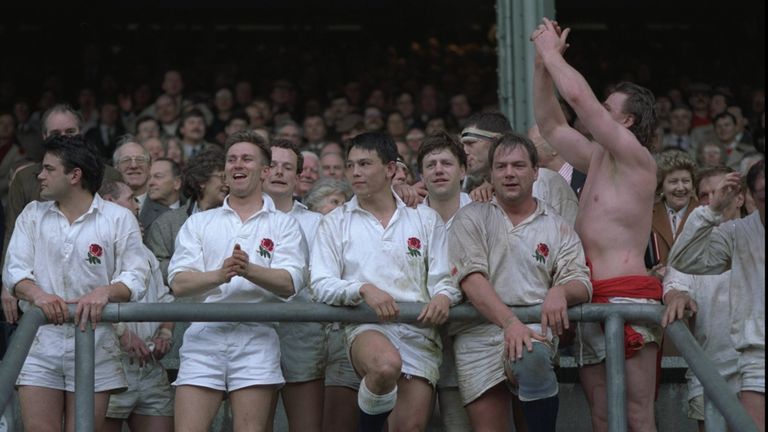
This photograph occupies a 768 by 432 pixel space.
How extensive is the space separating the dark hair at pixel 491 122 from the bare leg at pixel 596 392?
173 cm

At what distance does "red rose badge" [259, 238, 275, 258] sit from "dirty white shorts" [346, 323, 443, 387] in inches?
21.0

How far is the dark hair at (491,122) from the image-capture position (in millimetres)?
7668

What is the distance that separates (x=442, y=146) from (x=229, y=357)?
1588mm

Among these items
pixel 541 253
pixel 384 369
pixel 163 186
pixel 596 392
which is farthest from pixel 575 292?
pixel 163 186

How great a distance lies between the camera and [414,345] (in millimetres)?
6473

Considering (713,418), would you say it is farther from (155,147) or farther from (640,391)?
(155,147)

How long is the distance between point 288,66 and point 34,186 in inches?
295

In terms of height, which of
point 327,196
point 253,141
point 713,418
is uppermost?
point 253,141

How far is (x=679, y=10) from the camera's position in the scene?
18422 millimetres

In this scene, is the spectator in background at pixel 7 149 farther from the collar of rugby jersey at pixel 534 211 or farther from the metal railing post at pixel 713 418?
the metal railing post at pixel 713 418

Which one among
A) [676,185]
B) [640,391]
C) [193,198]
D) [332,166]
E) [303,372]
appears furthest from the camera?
[332,166]

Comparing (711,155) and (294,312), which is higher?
(711,155)

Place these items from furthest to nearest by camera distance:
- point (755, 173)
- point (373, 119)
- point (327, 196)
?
point (373, 119), point (327, 196), point (755, 173)

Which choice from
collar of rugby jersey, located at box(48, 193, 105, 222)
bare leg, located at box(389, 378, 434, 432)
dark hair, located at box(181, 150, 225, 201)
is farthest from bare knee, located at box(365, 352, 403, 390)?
dark hair, located at box(181, 150, 225, 201)
